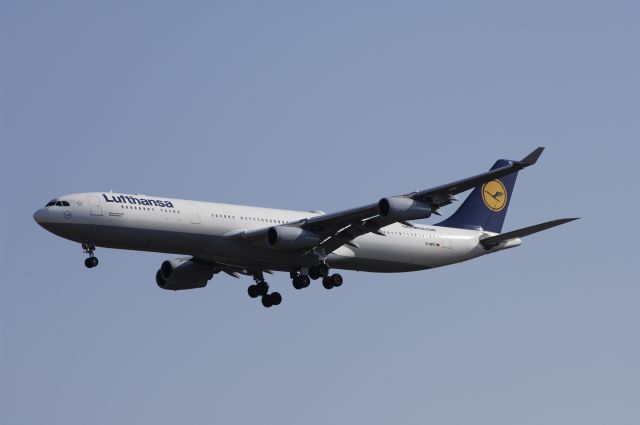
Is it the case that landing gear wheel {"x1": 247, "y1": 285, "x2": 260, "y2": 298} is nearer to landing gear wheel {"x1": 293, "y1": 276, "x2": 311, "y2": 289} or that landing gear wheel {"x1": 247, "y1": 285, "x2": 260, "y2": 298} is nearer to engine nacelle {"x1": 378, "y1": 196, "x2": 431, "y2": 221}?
landing gear wheel {"x1": 293, "y1": 276, "x2": 311, "y2": 289}

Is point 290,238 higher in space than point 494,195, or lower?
lower

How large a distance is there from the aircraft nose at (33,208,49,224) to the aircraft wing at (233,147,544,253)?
831cm

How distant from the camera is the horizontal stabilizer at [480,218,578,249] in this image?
5543 cm

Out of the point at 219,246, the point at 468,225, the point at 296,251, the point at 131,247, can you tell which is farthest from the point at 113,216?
the point at 468,225

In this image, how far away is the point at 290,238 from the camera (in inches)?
2153

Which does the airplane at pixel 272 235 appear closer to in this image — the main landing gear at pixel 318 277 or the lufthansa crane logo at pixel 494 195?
the main landing gear at pixel 318 277

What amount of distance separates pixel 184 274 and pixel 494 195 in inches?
714

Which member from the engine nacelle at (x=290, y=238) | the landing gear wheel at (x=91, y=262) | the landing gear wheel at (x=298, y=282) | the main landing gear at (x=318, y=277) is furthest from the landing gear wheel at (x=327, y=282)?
the landing gear wheel at (x=91, y=262)

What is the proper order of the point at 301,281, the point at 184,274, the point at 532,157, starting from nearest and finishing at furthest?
the point at 532,157 < the point at 301,281 < the point at 184,274

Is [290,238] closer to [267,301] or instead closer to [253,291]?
[253,291]

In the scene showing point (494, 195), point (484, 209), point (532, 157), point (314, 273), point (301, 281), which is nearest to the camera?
point (532, 157)

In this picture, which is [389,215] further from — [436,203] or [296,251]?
[296,251]

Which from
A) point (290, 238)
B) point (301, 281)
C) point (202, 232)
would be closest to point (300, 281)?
point (301, 281)

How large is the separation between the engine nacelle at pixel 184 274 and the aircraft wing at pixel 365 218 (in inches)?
240
